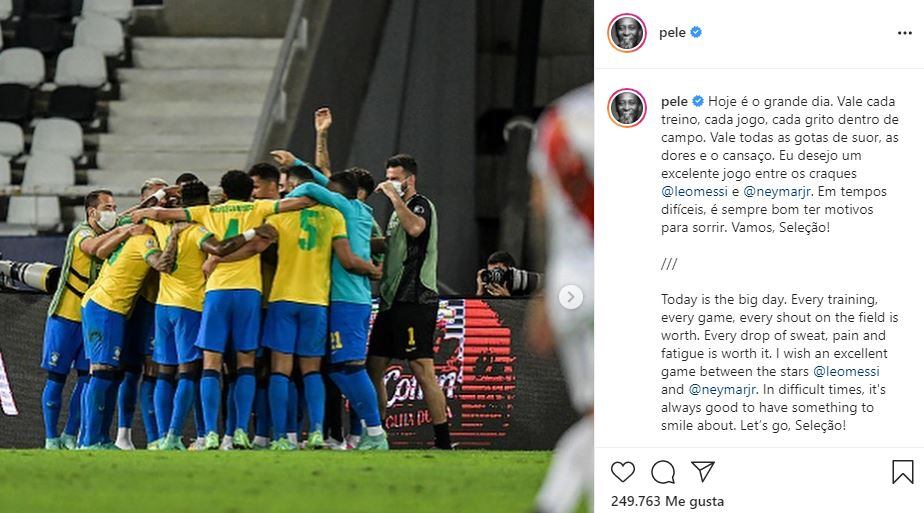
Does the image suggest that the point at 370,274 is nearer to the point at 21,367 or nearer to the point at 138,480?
the point at 21,367

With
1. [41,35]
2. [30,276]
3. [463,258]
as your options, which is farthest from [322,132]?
[41,35]

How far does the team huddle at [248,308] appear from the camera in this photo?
1106cm

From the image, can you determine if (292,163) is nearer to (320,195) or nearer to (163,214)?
(320,195)

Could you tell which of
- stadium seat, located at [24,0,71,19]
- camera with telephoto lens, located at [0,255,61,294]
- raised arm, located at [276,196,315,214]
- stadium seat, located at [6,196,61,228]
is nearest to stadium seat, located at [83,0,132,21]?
stadium seat, located at [24,0,71,19]

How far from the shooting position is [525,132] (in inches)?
776

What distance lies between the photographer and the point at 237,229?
11094mm

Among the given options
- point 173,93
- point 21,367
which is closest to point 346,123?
point 173,93

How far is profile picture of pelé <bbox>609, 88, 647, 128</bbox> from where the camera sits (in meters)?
4.86

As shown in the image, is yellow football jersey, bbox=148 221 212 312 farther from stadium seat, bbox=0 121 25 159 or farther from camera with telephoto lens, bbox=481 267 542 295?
stadium seat, bbox=0 121 25 159

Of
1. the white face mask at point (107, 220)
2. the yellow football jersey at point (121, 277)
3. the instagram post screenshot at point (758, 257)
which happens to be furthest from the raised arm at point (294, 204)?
the instagram post screenshot at point (758, 257)

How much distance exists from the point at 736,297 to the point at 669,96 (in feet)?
1.88

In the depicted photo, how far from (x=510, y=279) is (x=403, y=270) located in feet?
6.23

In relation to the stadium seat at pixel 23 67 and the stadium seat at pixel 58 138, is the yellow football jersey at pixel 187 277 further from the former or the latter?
the stadium seat at pixel 23 67

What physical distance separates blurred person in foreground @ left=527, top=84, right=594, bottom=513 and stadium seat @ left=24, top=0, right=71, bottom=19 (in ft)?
58.7
